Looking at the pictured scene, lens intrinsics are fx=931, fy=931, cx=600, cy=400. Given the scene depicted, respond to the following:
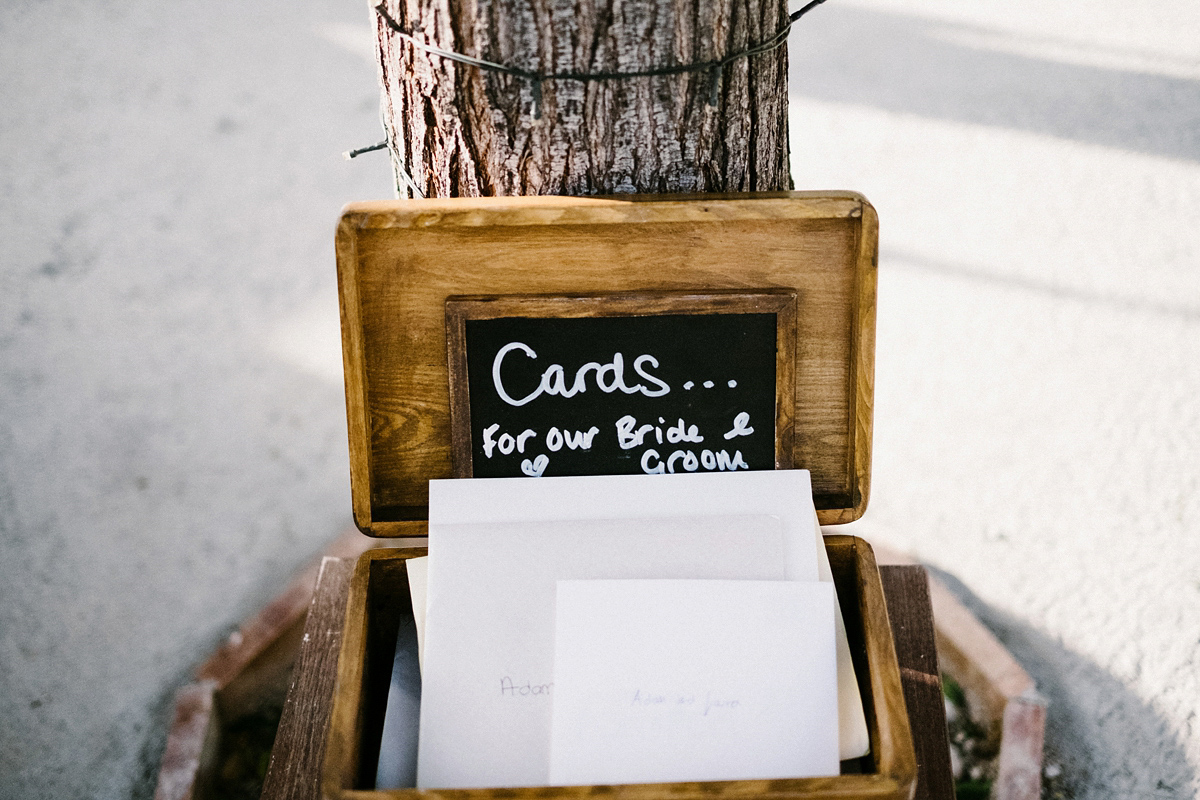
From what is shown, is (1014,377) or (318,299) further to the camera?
(318,299)

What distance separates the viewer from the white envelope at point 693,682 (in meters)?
0.81

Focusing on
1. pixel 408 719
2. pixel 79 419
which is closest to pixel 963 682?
pixel 408 719

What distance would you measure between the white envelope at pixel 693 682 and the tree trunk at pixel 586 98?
407 mm

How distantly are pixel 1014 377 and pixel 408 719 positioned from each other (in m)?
1.74

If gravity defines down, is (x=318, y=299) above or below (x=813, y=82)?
below

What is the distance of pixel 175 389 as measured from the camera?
220cm

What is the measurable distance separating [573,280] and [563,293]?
17 mm

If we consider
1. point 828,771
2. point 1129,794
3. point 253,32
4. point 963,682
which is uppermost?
point 253,32

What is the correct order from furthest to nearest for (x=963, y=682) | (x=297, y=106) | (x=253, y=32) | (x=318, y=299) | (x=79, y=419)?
(x=253, y=32) < (x=297, y=106) < (x=318, y=299) < (x=79, y=419) < (x=963, y=682)

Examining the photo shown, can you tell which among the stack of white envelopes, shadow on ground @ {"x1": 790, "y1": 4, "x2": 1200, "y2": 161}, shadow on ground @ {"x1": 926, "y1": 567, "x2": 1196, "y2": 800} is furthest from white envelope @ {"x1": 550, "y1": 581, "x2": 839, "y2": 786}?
shadow on ground @ {"x1": 790, "y1": 4, "x2": 1200, "y2": 161}

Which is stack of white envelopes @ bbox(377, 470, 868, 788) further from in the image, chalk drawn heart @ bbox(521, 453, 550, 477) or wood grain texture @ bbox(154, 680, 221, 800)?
wood grain texture @ bbox(154, 680, 221, 800)

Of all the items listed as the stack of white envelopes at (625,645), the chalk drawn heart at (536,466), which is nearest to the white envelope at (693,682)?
the stack of white envelopes at (625,645)

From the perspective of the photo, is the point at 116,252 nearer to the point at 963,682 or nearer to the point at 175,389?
the point at 175,389

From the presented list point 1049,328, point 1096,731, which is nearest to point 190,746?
point 1096,731
